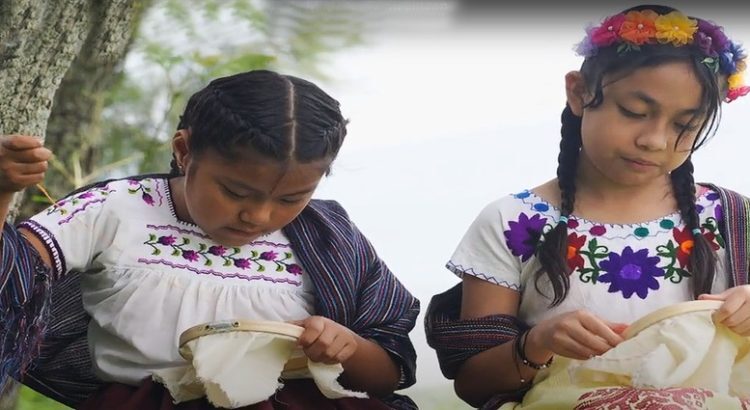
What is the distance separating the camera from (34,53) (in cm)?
232

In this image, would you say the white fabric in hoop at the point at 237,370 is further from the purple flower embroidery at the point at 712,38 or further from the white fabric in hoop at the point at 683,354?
the purple flower embroidery at the point at 712,38

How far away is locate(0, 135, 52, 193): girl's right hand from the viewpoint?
164 cm

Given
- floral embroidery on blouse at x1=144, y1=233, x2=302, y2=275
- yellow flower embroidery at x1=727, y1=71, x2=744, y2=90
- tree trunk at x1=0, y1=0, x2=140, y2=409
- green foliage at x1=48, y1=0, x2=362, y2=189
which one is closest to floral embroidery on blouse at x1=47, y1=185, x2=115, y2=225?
floral embroidery on blouse at x1=144, y1=233, x2=302, y2=275

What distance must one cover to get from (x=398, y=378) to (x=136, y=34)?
214cm

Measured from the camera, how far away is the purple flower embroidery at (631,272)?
2.01m

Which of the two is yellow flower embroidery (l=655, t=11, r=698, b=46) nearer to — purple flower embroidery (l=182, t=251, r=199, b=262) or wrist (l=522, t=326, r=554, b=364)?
wrist (l=522, t=326, r=554, b=364)

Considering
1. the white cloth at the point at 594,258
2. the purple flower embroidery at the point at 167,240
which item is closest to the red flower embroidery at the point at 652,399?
the white cloth at the point at 594,258

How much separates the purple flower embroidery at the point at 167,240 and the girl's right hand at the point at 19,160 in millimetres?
366

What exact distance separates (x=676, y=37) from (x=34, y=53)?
1283 millimetres

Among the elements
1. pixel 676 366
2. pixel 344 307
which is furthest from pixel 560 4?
pixel 344 307

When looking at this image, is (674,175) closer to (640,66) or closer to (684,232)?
(684,232)

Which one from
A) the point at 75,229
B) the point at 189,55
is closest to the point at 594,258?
the point at 75,229

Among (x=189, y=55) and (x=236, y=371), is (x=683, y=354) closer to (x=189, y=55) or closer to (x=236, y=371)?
(x=236, y=371)

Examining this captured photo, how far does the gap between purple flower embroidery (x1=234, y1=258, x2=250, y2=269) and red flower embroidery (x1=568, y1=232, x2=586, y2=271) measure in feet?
1.92
